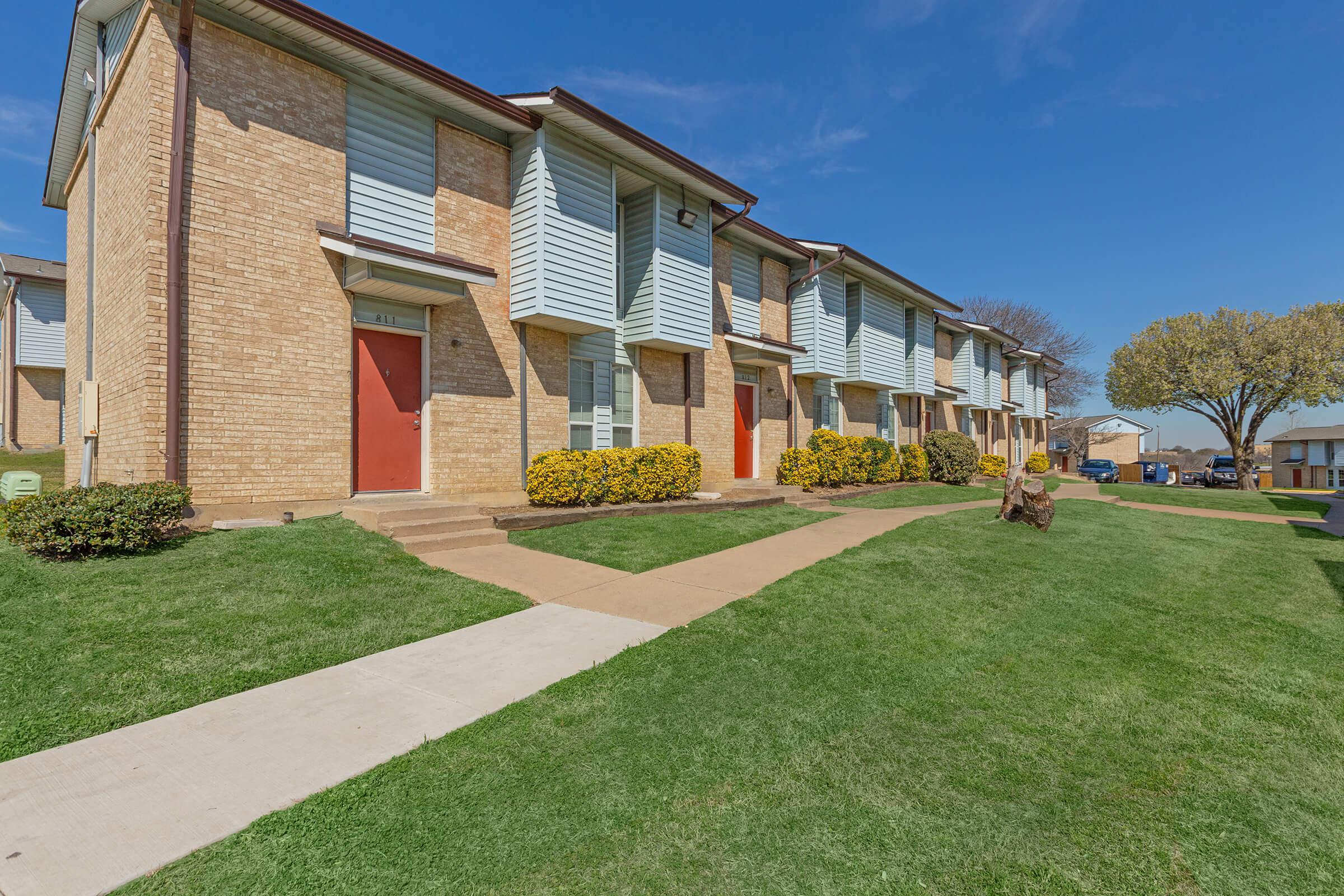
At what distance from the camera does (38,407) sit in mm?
21109

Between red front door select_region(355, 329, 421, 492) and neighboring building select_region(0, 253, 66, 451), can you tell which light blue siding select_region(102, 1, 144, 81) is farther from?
neighboring building select_region(0, 253, 66, 451)

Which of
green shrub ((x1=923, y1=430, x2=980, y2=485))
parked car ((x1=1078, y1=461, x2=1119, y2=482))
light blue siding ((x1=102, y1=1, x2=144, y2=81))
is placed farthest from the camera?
parked car ((x1=1078, y1=461, x2=1119, y2=482))

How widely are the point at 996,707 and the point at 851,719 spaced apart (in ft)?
3.03

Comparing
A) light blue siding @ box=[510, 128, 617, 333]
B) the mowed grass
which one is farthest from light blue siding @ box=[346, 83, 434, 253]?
the mowed grass

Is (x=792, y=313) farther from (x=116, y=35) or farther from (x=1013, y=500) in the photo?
(x=116, y=35)

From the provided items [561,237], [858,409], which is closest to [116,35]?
[561,237]

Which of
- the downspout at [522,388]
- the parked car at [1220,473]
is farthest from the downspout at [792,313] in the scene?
the parked car at [1220,473]

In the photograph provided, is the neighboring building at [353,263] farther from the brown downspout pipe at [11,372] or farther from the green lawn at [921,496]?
the brown downspout pipe at [11,372]

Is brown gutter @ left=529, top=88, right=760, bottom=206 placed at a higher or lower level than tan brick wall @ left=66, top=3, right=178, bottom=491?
higher

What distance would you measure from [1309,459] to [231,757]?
193 ft

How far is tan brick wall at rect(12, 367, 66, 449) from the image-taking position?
20.7 metres

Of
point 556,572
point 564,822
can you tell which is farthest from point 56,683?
point 556,572

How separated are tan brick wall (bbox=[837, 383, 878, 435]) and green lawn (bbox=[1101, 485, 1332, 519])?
6.90 metres

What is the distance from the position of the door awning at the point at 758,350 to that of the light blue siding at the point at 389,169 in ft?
24.3
